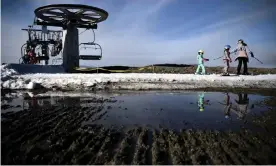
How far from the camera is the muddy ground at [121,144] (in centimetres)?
233

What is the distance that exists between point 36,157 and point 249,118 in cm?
383

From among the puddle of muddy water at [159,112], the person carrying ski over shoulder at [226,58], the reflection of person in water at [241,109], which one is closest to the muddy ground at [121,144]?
the puddle of muddy water at [159,112]

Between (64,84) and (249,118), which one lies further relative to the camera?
(64,84)

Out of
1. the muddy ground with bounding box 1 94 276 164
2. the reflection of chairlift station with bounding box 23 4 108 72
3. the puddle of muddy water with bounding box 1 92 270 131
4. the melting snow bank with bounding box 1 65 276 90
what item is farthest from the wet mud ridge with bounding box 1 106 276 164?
the reflection of chairlift station with bounding box 23 4 108 72

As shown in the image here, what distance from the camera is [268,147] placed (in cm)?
274

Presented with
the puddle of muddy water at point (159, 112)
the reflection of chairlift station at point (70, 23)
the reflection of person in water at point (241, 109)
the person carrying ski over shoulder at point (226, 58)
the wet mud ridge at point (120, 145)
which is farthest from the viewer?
the reflection of chairlift station at point (70, 23)

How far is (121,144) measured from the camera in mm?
2729

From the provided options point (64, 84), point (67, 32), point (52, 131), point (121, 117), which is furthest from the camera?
point (67, 32)

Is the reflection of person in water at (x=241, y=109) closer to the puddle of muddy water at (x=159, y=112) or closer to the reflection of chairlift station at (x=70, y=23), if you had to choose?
the puddle of muddy water at (x=159, y=112)

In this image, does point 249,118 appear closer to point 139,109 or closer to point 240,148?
point 240,148

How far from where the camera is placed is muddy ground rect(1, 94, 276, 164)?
2.33 meters

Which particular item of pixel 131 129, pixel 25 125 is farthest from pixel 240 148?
pixel 25 125

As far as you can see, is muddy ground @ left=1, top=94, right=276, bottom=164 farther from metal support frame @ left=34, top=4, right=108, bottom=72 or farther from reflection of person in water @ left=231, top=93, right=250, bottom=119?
metal support frame @ left=34, top=4, right=108, bottom=72

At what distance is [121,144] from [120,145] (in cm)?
3
